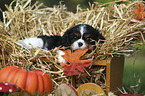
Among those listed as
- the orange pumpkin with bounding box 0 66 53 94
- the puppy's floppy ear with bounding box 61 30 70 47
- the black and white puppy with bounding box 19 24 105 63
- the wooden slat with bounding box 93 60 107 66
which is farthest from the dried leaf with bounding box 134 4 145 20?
the orange pumpkin with bounding box 0 66 53 94

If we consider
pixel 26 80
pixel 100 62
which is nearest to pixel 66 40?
pixel 100 62

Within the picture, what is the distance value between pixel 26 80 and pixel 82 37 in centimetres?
121

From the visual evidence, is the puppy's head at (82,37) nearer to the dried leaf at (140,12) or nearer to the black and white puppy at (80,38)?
the black and white puppy at (80,38)

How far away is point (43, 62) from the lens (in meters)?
3.75

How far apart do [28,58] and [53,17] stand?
2090 millimetres

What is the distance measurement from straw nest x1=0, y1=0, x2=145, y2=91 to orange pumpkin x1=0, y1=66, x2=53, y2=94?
0.32 meters

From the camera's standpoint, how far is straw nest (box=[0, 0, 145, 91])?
137 inches

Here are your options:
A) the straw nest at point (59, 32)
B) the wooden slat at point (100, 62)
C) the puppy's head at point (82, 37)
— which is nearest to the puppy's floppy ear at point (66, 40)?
the puppy's head at point (82, 37)

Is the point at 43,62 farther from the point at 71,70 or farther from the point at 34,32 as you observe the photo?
the point at 34,32

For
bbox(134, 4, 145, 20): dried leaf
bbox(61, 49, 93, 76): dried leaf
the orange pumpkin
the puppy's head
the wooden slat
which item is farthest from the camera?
bbox(134, 4, 145, 20): dried leaf

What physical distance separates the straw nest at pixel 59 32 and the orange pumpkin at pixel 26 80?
1.05 ft

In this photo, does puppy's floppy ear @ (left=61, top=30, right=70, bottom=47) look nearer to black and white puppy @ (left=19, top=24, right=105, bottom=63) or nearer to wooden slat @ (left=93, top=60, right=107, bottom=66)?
black and white puppy @ (left=19, top=24, right=105, bottom=63)

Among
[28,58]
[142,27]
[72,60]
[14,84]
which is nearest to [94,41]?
[72,60]

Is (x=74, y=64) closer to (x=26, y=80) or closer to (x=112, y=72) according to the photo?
(x=112, y=72)
